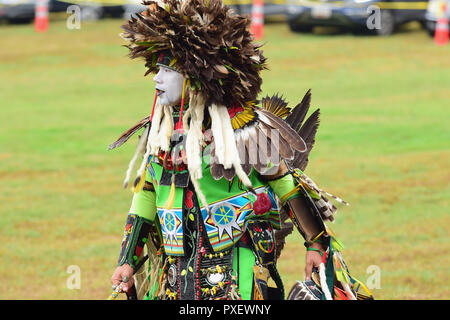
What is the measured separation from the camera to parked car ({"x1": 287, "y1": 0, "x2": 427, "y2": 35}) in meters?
21.2

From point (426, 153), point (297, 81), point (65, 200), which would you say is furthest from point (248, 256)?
point (297, 81)

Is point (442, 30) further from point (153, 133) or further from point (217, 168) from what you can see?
point (217, 168)

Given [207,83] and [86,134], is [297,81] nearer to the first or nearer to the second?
[86,134]

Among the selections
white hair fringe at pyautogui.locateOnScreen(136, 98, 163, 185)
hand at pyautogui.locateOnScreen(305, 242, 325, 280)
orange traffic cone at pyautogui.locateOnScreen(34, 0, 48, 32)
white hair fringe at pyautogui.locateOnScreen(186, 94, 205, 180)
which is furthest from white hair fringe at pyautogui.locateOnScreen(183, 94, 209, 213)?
orange traffic cone at pyautogui.locateOnScreen(34, 0, 48, 32)

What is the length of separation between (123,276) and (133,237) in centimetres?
20

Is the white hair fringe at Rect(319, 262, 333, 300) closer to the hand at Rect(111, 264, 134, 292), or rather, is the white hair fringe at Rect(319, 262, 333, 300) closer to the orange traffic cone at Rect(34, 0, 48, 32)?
the hand at Rect(111, 264, 134, 292)

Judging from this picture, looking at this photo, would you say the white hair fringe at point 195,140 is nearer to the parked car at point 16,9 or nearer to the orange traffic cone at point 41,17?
the orange traffic cone at point 41,17

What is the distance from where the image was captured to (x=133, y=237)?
4844 millimetres

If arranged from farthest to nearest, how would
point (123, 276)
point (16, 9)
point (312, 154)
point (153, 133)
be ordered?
1. point (16, 9)
2. point (312, 154)
3. point (123, 276)
4. point (153, 133)

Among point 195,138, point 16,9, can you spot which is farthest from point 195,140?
point 16,9

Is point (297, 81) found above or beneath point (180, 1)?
beneath
